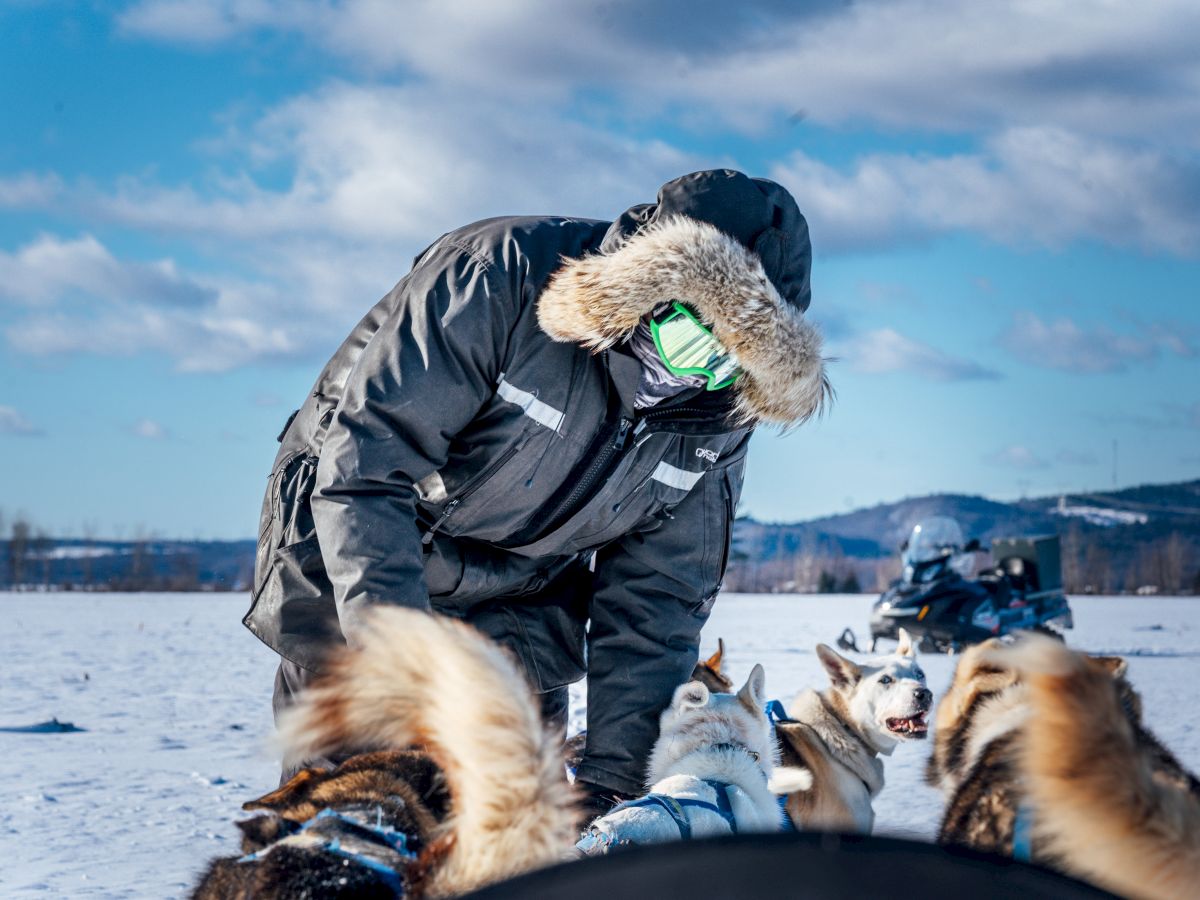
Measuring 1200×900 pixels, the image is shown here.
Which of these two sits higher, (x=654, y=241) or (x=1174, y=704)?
(x=654, y=241)

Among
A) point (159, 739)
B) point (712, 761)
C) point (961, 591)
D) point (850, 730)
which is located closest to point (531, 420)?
point (712, 761)

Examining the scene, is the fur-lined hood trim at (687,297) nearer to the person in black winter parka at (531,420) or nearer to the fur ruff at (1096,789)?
the person in black winter parka at (531,420)

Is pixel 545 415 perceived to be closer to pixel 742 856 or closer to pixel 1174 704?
pixel 742 856

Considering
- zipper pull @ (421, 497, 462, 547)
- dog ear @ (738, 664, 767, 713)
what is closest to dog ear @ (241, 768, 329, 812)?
zipper pull @ (421, 497, 462, 547)

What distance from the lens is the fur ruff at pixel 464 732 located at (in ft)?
3.60

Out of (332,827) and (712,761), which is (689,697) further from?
(332,827)

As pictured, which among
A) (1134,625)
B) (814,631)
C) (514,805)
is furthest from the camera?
(1134,625)

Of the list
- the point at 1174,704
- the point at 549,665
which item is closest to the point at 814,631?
the point at 1174,704

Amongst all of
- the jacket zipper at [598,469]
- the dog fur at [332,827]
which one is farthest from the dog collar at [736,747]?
the dog fur at [332,827]

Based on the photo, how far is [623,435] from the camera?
2164 millimetres

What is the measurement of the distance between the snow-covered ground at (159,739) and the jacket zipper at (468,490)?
0.62 m

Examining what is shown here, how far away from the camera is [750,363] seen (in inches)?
75.9

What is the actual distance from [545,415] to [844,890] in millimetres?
1497

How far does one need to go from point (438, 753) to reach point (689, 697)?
140 cm
